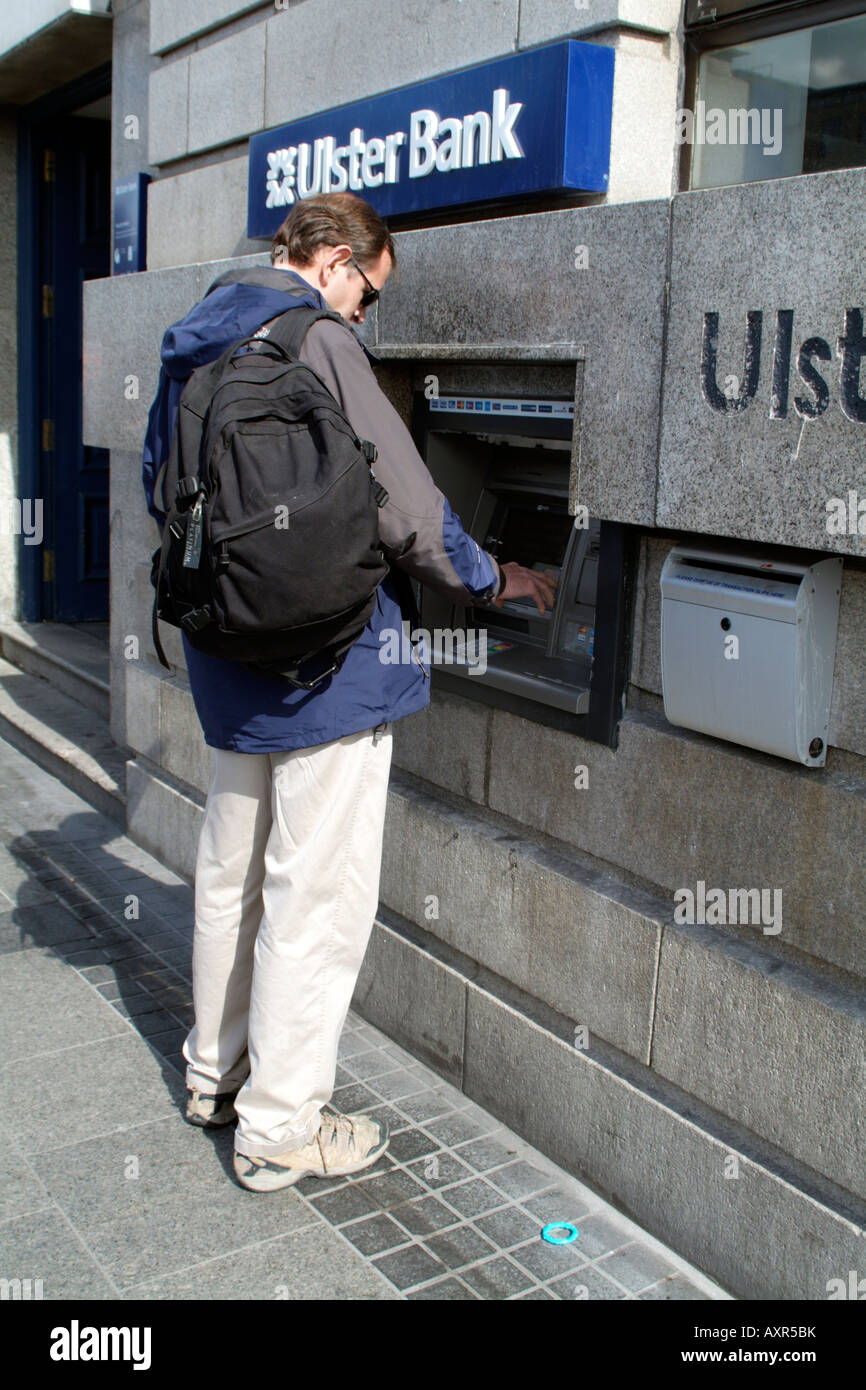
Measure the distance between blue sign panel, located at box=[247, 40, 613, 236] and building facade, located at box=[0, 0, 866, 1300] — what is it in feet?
0.12

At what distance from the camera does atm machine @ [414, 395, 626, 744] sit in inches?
124

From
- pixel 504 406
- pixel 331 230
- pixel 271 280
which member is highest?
pixel 331 230

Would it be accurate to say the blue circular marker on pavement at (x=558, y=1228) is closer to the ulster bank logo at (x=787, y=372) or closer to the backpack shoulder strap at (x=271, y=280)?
the ulster bank logo at (x=787, y=372)

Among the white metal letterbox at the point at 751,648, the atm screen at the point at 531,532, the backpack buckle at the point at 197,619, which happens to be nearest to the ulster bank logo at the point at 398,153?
the atm screen at the point at 531,532

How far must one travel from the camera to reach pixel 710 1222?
2838 mm

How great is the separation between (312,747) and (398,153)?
5.97 ft

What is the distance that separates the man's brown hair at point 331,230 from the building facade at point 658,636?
15.9 inches

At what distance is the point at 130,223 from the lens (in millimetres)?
5785

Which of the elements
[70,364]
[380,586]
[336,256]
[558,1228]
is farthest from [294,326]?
[70,364]

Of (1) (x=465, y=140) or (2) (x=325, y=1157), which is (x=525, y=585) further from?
(2) (x=325, y=1157)

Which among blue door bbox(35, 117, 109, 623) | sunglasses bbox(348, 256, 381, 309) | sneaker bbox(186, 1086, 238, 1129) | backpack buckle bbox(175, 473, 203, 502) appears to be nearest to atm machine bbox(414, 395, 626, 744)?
sunglasses bbox(348, 256, 381, 309)

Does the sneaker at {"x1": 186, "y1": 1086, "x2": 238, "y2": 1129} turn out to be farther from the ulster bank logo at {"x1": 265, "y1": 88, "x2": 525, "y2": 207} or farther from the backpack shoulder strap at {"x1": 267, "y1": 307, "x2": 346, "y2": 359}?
the ulster bank logo at {"x1": 265, "y1": 88, "x2": 525, "y2": 207}
